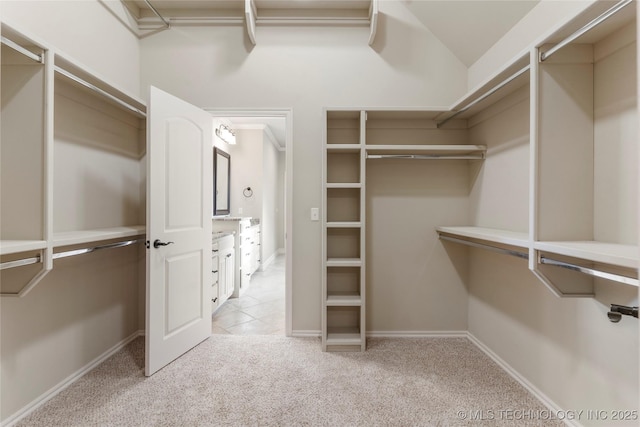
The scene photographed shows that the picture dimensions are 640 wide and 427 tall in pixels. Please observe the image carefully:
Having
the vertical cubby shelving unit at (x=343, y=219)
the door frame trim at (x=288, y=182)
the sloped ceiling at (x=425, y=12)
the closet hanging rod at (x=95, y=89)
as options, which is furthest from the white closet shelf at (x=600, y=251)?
the closet hanging rod at (x=95, y=89)

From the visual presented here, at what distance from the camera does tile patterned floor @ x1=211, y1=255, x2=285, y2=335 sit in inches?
112

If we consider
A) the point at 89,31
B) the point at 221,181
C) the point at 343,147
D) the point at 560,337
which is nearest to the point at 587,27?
the point at 343,147

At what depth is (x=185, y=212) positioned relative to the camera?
229cm

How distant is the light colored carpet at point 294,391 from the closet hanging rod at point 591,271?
3.20ft

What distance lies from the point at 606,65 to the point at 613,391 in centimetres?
156

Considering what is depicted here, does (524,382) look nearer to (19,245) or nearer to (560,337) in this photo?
(560,337)

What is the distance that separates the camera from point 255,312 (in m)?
3.33

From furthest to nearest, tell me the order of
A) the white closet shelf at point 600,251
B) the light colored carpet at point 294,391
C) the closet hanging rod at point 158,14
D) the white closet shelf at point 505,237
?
the closet hanging rod at point 158,14
the light colored carpet at point 294,391
the white closet shelf at point 505,237
the white closet shelf at point 600,251

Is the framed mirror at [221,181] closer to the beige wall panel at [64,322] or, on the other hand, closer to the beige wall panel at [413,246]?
the beige wall panel at [64,322]

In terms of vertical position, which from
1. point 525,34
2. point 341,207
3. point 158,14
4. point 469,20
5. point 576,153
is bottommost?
point 341,207

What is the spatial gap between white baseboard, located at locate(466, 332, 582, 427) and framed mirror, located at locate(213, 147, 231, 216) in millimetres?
3877

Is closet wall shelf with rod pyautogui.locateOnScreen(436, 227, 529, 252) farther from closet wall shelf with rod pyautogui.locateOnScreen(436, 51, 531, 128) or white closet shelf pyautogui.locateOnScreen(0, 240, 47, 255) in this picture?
white closet shelf pyautogui.locateOnScreen(0, 240, 47, 255)

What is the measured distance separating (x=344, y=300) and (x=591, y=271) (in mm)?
1567

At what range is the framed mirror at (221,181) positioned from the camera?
444cm
